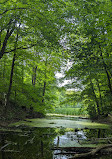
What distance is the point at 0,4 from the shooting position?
568 centimetres

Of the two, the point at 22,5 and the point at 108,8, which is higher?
the point at 108,8

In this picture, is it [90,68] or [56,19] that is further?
[90,68]

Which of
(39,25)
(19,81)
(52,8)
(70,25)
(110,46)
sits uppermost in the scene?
(52,8)

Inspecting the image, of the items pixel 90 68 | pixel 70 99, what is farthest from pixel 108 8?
pixel 70 99

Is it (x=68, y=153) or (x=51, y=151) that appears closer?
(x=68, y=153)

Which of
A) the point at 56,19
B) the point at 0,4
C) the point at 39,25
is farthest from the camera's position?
the point at 56,19

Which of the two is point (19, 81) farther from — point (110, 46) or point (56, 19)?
point (110, 46)

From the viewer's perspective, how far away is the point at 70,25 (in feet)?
24.7

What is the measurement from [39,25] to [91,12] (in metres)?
3.01

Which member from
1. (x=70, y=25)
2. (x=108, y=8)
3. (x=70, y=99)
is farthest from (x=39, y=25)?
(x=70, y=99)

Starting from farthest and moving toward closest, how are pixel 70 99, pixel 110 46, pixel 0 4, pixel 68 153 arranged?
pixel 70 99
pixel 110 46
pixel 0 4
pixel 68 153

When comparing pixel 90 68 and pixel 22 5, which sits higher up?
pixel 22 5

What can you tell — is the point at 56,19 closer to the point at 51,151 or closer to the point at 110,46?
the point at 110,46

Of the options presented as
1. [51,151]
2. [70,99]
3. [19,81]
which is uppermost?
[19,81]
